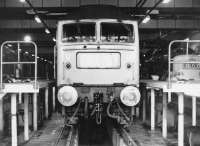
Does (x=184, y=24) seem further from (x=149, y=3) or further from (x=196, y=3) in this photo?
(x=149, y=3)

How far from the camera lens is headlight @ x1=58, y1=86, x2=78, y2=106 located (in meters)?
9.27

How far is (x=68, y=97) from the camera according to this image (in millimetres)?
9266

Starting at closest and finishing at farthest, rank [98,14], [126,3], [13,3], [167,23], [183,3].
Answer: [98,14]
[13,3]
[183,3]
[126,3]
[167,23]

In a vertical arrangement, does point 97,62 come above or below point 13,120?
above

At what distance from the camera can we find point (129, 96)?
952cm

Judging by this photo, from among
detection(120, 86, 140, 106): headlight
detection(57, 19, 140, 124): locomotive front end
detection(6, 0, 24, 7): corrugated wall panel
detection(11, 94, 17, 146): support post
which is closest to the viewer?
detection(11, 94, 17, 146): support post

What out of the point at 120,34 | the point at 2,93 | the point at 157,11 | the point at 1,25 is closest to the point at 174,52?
the point at 157,11

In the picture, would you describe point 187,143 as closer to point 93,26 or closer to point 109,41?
point 109,41

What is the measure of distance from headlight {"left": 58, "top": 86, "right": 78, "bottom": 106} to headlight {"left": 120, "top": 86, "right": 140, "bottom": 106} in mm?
1232

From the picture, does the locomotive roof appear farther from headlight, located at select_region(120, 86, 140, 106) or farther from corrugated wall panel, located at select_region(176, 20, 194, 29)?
corrugated wall panel, located at select_region(176, 20, 194, 29)

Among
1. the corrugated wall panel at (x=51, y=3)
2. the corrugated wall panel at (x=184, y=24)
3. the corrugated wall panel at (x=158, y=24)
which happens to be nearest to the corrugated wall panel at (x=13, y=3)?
the corrugated wall panel at (x=51, y=3)

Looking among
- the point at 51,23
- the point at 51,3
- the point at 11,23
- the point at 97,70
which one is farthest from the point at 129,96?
the point at 11,23

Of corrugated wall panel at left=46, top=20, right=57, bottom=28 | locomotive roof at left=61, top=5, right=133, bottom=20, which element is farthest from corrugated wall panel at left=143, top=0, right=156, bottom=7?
locomotive roof at left=61, top=5, right=133, bottom=20

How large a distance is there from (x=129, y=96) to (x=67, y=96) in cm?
162
